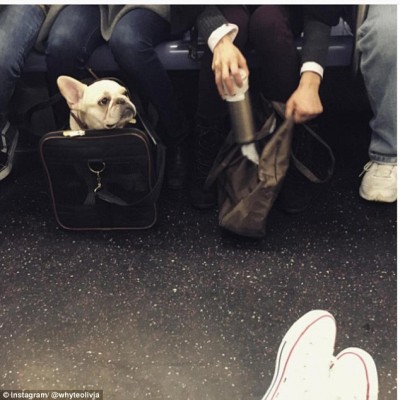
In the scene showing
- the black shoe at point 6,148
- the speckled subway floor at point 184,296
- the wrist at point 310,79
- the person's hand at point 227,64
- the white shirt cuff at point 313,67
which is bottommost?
the speckled subway floor at point 184,296

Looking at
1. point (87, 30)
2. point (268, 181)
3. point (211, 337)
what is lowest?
point (211, 337)

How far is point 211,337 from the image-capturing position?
1.19 m

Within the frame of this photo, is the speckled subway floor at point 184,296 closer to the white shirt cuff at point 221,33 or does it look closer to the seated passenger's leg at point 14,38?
the seated passenger's leg at point 14,38

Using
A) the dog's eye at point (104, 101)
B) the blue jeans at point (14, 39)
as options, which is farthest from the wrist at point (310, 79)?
the blue jeans at point (14, 39)

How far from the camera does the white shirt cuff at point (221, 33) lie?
51.0 inches

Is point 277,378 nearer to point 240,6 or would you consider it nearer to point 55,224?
point 55,224

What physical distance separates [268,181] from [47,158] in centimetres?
57

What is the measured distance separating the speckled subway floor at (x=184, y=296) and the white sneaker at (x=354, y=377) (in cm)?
5

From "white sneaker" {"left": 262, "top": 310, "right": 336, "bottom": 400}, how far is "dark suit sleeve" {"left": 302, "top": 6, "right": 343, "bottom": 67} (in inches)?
24.7

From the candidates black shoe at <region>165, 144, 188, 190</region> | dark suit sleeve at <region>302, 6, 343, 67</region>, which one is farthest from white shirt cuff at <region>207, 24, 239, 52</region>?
black shoe at <region>165, 144, 188, 190</region>

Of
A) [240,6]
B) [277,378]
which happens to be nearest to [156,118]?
[240,6]

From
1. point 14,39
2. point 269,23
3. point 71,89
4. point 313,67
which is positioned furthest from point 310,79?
point 14,39

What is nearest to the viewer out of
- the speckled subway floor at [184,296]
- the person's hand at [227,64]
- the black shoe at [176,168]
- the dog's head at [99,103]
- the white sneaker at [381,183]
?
the speckled subway floor at [184,296]

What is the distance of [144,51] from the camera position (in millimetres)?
1424
